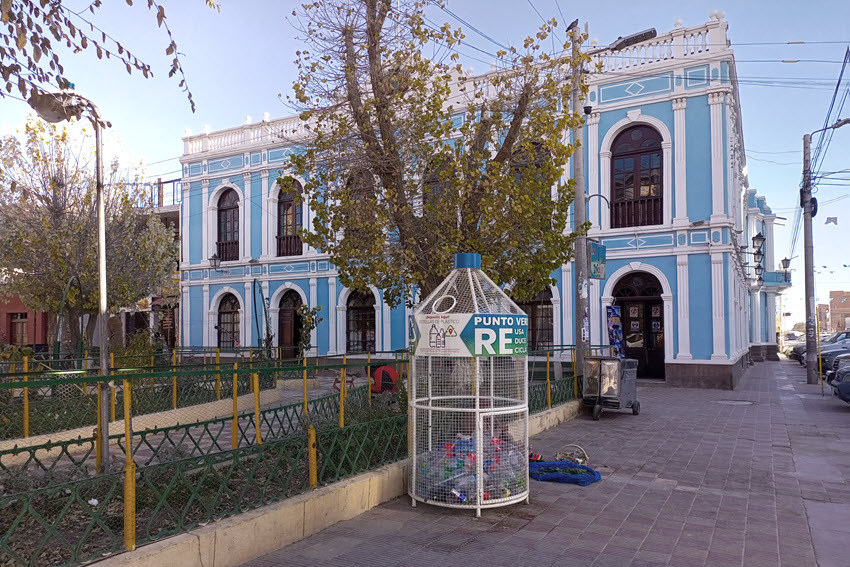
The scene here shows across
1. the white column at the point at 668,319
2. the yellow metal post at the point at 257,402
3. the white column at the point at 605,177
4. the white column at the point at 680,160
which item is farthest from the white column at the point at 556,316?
the yellow metal post at the point at 257,402

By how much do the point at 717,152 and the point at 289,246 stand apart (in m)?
15.0

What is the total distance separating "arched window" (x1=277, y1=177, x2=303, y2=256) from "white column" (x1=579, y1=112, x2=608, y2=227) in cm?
1084

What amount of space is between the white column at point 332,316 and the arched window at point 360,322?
495 millimetres

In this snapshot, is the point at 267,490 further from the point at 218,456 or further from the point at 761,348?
the point at 761,348

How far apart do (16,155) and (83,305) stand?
12.5ft

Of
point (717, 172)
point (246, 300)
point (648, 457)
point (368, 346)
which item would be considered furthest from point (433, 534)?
point (246, 300)

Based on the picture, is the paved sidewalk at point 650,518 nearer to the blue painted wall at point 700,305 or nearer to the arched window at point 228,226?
the blue painted wall at point 700,305

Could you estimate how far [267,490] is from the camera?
6.05 metres

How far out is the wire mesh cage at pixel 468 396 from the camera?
6.35 m

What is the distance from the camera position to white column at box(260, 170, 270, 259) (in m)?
25.3

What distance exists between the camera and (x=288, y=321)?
1014 inches

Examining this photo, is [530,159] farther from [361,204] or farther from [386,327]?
[386,327]

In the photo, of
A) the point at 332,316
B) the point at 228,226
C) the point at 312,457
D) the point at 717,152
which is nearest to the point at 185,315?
the point at 228,226

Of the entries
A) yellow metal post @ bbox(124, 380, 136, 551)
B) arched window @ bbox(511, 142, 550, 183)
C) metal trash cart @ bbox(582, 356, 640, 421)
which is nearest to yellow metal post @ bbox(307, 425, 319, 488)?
yellow metal post @ bbox(124, 380, 136, 551)
